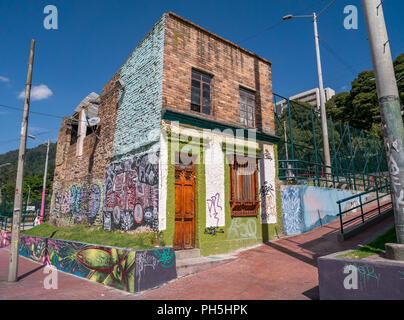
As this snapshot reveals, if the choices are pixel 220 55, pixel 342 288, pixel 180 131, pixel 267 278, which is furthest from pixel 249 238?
pixel 220 55

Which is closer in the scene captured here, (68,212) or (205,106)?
(205,106)

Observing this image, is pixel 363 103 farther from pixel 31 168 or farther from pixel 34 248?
pixel 31 168

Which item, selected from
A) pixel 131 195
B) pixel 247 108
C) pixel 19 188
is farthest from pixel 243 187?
pixel 19 188

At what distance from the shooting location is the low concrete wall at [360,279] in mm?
3805

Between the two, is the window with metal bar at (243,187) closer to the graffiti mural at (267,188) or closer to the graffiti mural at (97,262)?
the graffiti mural at (267,188)

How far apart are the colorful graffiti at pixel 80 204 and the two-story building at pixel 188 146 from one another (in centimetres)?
9

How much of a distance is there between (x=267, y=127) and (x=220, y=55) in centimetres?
348

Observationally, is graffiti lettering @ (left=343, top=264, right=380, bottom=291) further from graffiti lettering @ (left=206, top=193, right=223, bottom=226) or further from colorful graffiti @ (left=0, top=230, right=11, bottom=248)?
colorful graffiti @ (left=0, top=230, right=11, bottom=248)

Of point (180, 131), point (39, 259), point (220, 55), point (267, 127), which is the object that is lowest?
point (39, 259)

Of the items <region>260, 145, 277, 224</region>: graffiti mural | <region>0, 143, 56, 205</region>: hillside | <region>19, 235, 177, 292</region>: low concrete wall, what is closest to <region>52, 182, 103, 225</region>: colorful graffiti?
<region>19, 235, 177, 292</region>: low concrete wall

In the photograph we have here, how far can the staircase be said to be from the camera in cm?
686
